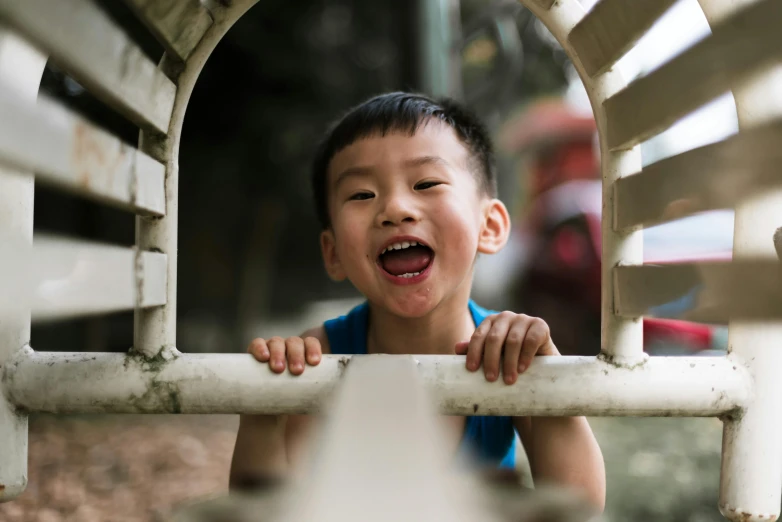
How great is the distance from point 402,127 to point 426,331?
52 centimetres

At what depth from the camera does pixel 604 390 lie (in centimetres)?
86

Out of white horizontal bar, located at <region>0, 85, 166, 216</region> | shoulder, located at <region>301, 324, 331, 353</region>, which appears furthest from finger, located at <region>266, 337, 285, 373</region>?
shoulder, located at <region>301, 324, 331, 353</region>

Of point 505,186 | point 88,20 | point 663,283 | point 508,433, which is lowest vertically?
point 508,433

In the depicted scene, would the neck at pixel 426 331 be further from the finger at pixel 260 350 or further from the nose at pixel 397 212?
the finger at pixel 260 350

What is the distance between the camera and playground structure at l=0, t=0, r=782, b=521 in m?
0.69

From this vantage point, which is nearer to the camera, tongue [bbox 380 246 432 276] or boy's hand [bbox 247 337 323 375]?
boy's hand [bbox 247 337 323 375]

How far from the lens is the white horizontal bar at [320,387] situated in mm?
848

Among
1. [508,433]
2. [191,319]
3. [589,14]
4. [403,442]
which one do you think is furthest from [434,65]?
[191,319]

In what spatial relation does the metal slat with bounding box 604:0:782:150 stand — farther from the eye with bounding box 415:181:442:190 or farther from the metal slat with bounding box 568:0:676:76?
the eye with bounding box 415:181:442:190

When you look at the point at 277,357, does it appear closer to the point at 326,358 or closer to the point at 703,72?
the point at 326,358

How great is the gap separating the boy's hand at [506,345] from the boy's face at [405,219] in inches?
13.5

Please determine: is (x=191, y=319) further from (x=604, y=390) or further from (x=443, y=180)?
(x=604, y=390)

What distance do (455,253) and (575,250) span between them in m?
3.96

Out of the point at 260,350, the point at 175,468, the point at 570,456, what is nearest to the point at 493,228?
the point at 570,456
